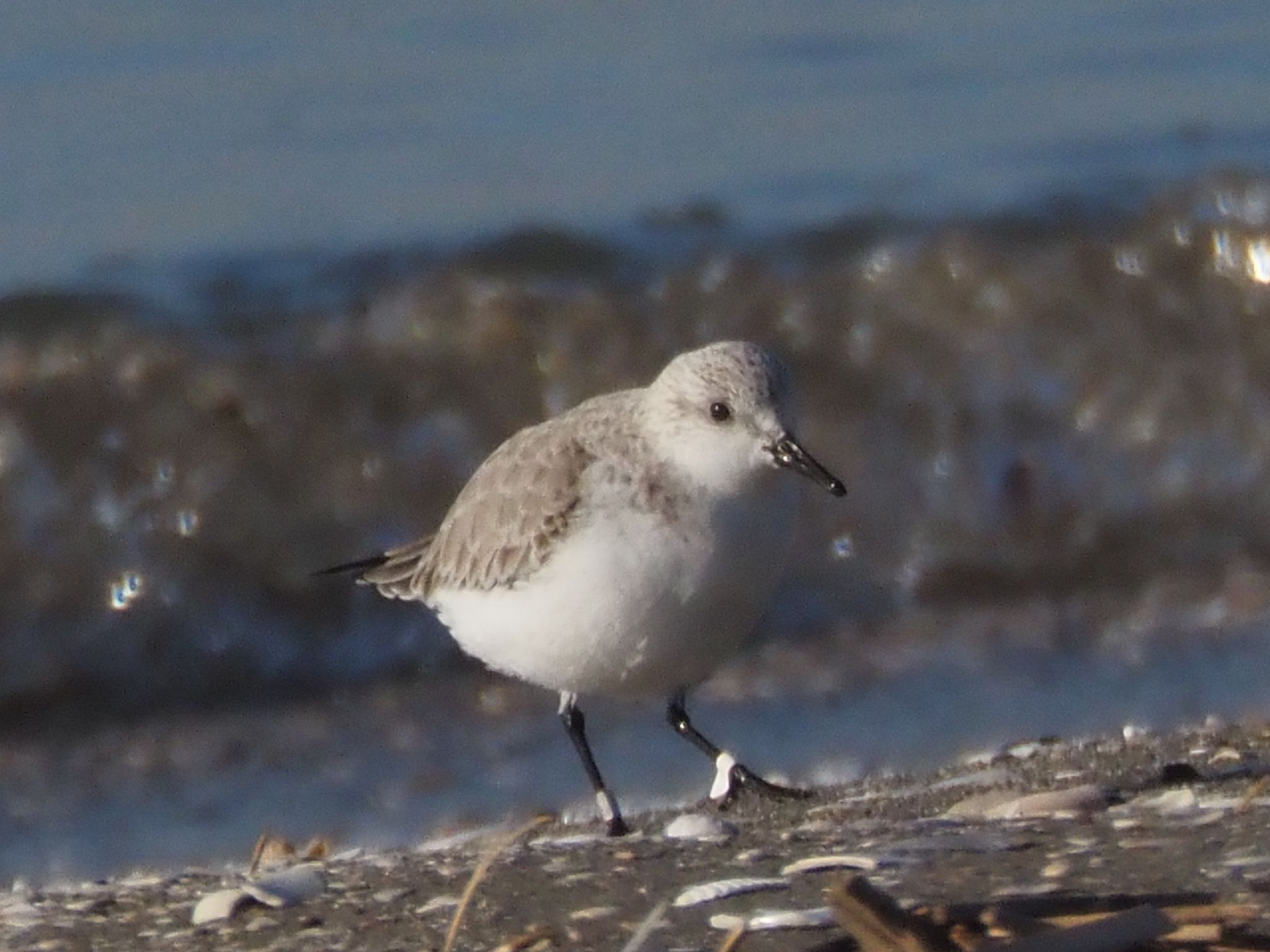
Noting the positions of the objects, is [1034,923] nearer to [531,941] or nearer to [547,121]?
[531,941]

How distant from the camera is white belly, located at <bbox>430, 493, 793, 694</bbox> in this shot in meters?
4.66

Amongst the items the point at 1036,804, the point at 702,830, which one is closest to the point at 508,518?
the point at 702,830

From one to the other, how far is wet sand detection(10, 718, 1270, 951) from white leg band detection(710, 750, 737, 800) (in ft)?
1.33

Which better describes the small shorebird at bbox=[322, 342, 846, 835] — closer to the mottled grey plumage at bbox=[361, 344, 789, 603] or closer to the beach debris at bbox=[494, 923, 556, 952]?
the mottled grey plumage at bbox=[361, 344, 789, 603]

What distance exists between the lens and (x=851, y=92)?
1141cm

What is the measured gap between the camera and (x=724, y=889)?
11.7 ft

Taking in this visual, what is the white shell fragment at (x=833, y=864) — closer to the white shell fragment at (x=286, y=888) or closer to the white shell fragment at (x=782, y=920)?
the white shell fragment at (x=782, y=920)

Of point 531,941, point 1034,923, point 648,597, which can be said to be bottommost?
point 1034,923

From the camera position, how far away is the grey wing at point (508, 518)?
4.91 meters

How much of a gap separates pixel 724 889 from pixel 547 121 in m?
7.52

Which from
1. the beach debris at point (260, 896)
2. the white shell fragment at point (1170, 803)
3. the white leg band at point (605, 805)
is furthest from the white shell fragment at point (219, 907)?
the white shell fragment at point (1170, 803)

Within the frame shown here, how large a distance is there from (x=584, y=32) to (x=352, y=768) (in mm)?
6188

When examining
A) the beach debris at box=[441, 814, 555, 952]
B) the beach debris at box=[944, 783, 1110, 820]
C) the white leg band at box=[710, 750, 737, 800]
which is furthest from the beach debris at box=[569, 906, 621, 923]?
the white leg band at box=[710, 750, 737, 800]

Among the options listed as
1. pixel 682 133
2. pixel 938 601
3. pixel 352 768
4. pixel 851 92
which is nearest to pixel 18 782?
pixel 352 768
